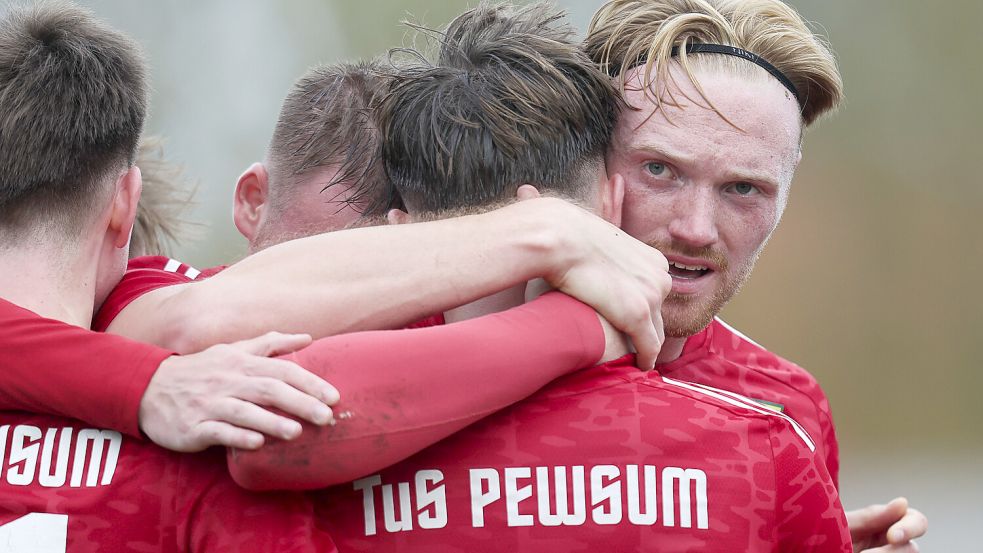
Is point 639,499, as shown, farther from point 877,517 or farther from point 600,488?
point 877,517

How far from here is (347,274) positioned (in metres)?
1.89

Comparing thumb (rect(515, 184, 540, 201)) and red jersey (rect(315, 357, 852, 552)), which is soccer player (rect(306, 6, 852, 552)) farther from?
thumb (rect(515, 184, 540, 201))

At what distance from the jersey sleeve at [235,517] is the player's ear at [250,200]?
62.6 inches

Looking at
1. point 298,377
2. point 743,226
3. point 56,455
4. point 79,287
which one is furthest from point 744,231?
point 56,455

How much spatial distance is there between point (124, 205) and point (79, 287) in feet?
0.62

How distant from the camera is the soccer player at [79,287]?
70.9 inches

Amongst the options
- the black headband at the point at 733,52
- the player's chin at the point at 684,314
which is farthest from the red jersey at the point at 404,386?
the black headband at the point at 733,52

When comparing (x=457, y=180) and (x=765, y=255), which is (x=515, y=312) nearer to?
(x=457, y=180)

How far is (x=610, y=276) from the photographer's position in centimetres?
197

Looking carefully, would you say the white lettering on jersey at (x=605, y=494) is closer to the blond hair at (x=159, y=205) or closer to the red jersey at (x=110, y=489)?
the red jersey at (x=110, y=489)

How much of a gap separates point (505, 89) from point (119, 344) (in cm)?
87

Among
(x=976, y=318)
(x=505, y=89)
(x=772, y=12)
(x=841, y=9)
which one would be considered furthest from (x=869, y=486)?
(x=505, y=89)

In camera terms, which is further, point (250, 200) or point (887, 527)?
point (250, 200)

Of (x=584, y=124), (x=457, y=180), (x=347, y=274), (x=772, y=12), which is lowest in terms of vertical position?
(x=347, y=274)
